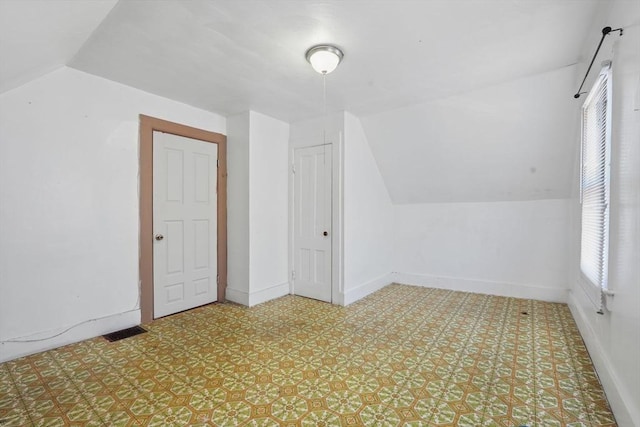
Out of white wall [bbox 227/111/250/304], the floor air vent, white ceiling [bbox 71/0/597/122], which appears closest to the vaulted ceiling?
white ceiling [bbox 71/0/597/122]

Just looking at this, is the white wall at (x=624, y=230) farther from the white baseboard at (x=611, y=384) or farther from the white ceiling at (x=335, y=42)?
the white ceiling at (x=335, y=42)

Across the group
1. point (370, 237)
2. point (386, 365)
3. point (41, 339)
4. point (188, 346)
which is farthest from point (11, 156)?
point (370, 237)

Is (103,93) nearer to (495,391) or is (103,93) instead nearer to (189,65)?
(189,65)

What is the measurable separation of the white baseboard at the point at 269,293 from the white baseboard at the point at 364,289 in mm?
882

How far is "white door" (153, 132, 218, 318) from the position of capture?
3459 millimetres

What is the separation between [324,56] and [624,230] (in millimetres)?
2308

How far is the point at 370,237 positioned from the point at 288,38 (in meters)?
2.99

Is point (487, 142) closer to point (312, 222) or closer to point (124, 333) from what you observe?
point (312, 222)

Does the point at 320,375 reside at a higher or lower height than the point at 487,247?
lower

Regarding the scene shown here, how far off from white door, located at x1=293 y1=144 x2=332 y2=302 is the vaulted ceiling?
0.66 m

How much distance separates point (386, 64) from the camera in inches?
108

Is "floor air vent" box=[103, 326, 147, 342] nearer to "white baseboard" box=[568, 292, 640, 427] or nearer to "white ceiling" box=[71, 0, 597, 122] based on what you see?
"white ceiling" box=[71, 0, 597, 122]

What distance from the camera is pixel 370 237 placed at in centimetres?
456

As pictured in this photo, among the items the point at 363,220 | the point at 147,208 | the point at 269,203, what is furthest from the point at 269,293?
the point at 147,208
